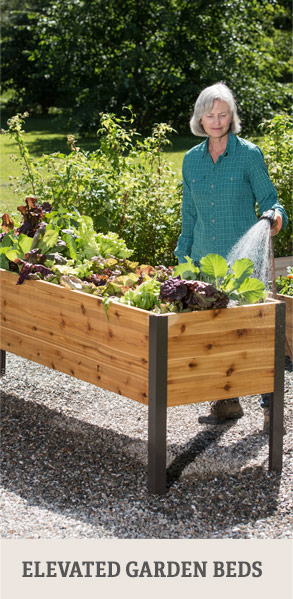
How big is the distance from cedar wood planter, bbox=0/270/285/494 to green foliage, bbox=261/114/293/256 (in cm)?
318

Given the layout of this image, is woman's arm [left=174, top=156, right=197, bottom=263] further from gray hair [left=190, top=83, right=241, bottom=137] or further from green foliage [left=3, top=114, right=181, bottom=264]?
green foliage [left=3, top=114, right=181, bottom=264]

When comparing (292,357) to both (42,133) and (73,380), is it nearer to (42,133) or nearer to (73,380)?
(73,380)

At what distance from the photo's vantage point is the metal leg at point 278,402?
3.54 meters

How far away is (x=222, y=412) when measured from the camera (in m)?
4.28

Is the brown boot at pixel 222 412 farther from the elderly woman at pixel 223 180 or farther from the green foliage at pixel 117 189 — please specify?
the green foliage at pixel 117 189

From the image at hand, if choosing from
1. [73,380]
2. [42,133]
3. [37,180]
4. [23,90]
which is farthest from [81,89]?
[73,380]

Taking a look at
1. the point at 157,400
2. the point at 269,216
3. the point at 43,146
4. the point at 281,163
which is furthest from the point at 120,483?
the point at 43,146

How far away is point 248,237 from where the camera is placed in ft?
12.9

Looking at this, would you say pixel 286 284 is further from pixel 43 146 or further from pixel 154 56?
pixel 154 56

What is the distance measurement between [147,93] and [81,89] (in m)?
1.60

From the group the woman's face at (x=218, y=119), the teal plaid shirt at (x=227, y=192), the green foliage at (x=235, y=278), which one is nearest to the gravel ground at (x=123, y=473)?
the green foliage at (x=235, y=278)

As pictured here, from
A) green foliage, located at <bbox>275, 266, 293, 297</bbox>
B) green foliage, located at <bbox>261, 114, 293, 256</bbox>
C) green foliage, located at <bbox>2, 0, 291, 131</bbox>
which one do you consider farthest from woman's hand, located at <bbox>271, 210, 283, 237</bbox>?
green foliage, located at <bbox>2, 0, 291, 131</bbox>

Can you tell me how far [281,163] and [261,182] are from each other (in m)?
2.69

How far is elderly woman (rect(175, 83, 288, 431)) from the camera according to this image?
394 cm
